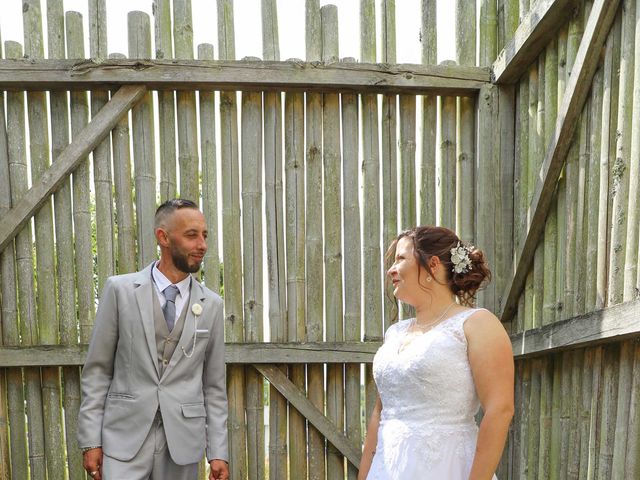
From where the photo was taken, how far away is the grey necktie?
347 centimetres

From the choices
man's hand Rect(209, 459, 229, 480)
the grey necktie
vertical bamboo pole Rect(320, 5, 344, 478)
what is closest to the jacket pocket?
man's hand Rect(209, 459, 229, 480)

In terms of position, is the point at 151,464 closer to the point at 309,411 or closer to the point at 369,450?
the point at 369,450

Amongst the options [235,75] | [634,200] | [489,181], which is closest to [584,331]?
[634,200]

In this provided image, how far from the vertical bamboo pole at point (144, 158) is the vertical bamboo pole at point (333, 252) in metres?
0.98

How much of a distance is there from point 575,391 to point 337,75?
6.83ft

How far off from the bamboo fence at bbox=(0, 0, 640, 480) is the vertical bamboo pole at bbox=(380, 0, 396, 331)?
1 centimetres

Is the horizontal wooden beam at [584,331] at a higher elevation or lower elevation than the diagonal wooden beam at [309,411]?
higher

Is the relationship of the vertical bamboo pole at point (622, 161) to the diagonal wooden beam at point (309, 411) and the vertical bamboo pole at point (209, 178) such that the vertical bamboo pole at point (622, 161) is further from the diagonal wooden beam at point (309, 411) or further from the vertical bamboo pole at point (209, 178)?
the vertical bamboo pole at point (209, 178)

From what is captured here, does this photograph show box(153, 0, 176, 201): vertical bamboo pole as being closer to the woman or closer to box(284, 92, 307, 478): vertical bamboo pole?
box(284, 92, 307, 478): vertical bamboo pole

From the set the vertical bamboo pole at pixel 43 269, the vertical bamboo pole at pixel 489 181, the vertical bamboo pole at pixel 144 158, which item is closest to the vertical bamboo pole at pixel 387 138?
the vertical bamboo pole at pixel 489 181

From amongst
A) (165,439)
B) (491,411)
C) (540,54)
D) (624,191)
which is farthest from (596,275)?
(165,439)

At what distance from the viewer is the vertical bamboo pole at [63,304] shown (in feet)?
14.1

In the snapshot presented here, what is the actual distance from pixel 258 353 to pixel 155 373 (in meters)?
1.01

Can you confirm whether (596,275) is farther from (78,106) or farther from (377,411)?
(78,106)
